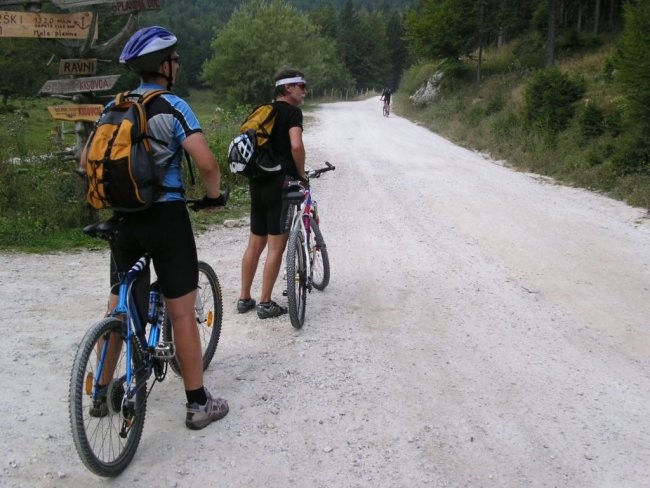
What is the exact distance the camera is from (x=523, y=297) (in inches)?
212

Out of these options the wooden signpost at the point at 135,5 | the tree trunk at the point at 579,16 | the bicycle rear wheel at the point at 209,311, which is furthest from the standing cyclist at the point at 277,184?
the tree trunk at the point at 579,16

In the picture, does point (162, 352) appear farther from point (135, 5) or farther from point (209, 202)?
point (135, 5)

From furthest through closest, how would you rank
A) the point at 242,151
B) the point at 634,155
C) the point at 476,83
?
the point at 476,83 → the point at 634,155 → the point at 242,151

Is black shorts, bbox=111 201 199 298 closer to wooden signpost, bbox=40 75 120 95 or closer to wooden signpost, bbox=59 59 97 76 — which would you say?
wooden signpost, bbox=40 75 120 95

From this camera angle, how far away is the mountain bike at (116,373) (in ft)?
8.48

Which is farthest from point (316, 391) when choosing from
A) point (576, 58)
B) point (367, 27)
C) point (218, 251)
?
point (367, 27)

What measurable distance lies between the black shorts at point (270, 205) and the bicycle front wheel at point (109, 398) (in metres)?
1.99

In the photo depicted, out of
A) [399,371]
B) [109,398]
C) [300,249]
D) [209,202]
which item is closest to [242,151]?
[300,249]

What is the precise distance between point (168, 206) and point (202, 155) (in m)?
Answer: 0.32

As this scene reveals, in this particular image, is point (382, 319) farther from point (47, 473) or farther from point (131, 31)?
point (131, 31)

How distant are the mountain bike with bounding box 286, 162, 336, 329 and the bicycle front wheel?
1.70m

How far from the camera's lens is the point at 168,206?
9.38ft

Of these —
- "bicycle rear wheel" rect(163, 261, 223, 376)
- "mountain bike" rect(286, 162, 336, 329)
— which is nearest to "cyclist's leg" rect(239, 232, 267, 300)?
"mountain bike" rect(286, 162, 336, 329)

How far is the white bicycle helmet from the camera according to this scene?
4.32 meters
